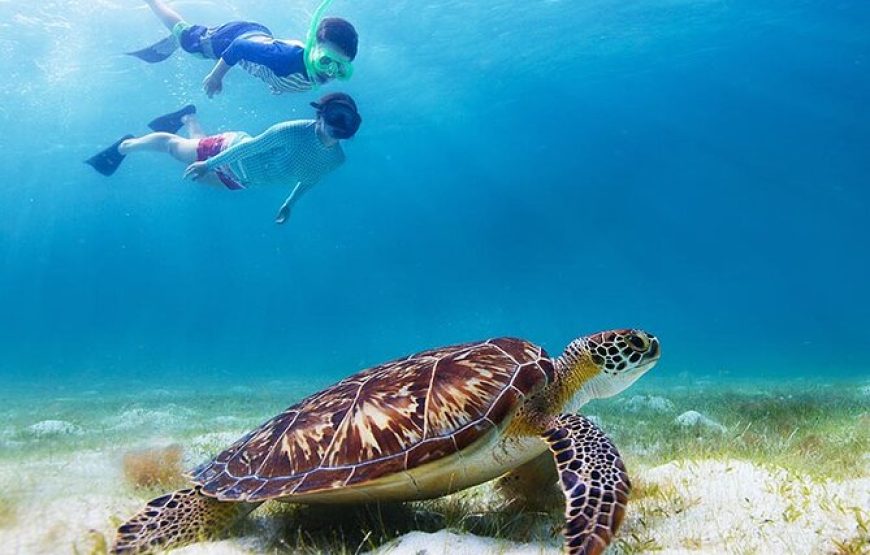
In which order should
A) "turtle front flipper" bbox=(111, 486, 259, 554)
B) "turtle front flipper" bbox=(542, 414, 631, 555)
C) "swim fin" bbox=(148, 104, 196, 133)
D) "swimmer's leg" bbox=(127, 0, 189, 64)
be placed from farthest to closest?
"swim fin" bbox=(148, 104, 196, 133), "swimmer's leg" bbox=(127, 0, 189, 64), "turtle front flipper" bbox=(111, 486, 259, 554), "turtle front flipper" bbox=(542, 414, 631, 555)

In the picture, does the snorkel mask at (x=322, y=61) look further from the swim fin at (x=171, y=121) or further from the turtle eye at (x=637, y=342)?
the turtle eye at (x=637, y=342)

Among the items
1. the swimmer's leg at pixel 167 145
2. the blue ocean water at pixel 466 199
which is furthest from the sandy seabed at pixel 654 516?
the blue ocean water at pixel 466 199

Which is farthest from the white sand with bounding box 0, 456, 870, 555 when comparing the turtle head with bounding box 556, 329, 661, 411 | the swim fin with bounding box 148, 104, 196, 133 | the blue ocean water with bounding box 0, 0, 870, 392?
the blue ocean water with bounding box 0, 0, 870, 392

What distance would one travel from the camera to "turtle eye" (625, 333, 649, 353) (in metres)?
3.69

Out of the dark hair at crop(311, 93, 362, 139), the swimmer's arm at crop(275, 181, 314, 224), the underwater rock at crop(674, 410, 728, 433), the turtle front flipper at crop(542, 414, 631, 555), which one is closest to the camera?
the turtle front flipper at crop(542, 414, 631, 555)

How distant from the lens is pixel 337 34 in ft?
30.0

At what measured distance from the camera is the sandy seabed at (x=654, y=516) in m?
2.73

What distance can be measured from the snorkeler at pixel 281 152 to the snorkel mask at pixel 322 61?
0.37m

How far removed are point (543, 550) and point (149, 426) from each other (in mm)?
10232

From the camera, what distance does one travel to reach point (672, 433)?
284 inches

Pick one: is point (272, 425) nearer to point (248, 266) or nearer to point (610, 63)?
point (610, 63)

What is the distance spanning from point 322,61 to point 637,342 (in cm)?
753

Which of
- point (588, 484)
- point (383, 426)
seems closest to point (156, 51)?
point (383, 426)

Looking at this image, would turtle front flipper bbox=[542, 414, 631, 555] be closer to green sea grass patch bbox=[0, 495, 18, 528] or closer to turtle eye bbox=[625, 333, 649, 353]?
turtle eye bbox=[625, 333, 649, 353]
